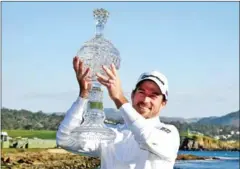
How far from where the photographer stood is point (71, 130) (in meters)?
2.42

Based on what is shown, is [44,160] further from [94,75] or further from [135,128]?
[135,128]

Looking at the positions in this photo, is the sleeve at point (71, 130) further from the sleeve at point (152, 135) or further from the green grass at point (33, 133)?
the green grass at point (33, 133)

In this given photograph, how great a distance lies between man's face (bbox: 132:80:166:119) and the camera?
7.55 ft

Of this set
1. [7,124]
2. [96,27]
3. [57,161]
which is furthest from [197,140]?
[96,27]

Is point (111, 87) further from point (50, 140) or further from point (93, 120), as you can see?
point (50, 140)

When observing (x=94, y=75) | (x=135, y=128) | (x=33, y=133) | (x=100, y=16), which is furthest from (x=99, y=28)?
(x=33, y=133)

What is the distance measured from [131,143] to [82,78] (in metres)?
0.31

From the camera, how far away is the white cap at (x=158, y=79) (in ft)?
7.56

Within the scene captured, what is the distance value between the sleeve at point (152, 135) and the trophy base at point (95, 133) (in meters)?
0.26

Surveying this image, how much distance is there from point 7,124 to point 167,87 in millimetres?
43925

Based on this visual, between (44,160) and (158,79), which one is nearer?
(158,79)

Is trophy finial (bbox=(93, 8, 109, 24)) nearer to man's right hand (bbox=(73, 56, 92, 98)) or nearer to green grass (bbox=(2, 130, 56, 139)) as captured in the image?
man's right hand (bbox=(73, 56, 92, 98))

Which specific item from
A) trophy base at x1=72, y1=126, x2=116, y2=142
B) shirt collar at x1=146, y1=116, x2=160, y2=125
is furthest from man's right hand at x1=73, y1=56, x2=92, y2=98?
shirt collar at x1=146, y1=116, x2=160, y2=125

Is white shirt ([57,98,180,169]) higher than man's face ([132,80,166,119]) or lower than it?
lower
